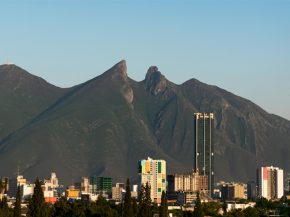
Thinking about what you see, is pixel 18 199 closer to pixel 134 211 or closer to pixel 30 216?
pixel 30 216

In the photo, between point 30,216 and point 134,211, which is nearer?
point 30,216

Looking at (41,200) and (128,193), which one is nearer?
(41,200)

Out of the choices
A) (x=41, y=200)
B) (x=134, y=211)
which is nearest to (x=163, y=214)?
(x=134, y=211)

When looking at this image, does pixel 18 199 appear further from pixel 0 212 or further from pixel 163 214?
pixel 163 214

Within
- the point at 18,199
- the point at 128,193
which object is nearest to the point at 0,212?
the point at 18,199

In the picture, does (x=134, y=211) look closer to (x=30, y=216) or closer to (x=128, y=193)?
(x=128, y=193)

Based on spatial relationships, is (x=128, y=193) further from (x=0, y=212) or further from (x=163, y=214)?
(x=0, y=212)

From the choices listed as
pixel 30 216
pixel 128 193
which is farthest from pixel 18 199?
pixel 128 193
